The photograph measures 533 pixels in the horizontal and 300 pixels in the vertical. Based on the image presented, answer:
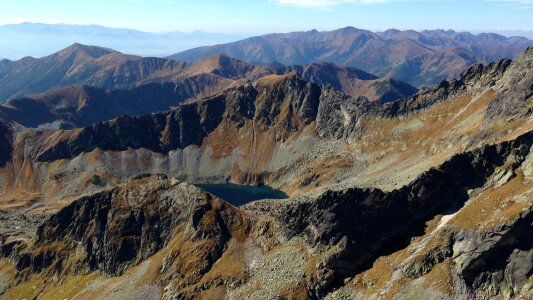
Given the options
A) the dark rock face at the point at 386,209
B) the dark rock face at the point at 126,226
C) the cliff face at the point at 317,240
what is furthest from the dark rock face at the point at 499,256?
the dark rock face at the point at 126,226

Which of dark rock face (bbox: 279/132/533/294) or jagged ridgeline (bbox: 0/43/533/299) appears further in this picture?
dark rock face (bbox: 279/132/533/294)

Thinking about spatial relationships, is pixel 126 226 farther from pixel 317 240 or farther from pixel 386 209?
pixel 386 209

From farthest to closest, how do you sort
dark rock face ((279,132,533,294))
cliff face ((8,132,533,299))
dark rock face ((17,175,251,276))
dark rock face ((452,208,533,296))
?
dark rock face ((17,175,251,276))
dark rock face ((279,132,533,294))
cliff face ((8,132,533,299))
dark rock face ((452,208,533,296))

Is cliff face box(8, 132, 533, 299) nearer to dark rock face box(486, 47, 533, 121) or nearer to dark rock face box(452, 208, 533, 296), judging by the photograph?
dark rock face box(452, 208, 533, 296)

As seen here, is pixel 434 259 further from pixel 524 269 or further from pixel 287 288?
pixel 287 288

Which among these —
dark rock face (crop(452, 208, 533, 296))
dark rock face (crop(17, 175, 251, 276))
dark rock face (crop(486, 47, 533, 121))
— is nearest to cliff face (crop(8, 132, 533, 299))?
dark rock face (crop(452, 208, 533, 296))

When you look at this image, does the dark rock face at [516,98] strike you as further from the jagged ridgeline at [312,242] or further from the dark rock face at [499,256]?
the dark rock face at [499,256]
